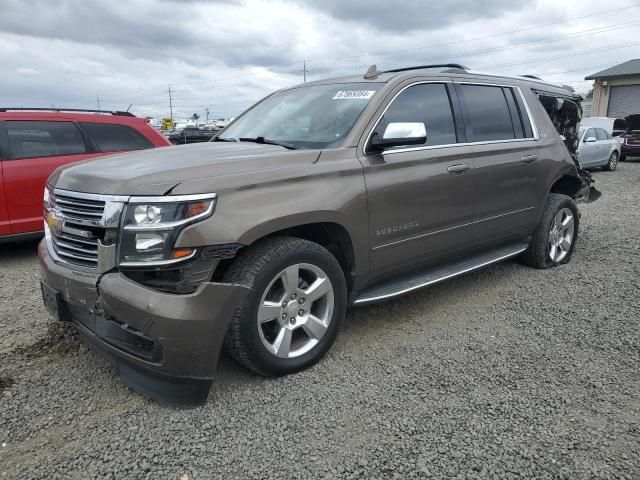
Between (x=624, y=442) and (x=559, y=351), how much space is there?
99cm

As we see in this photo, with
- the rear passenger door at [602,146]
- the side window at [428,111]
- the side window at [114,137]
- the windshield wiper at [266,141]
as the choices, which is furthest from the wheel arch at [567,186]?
the rear passenger door at [602,146]

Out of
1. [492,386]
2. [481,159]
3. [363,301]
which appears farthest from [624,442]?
[481,159]

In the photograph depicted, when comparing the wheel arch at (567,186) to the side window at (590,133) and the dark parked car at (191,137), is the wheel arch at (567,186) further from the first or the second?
the side window at (590,133)

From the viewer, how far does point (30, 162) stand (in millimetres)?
5688

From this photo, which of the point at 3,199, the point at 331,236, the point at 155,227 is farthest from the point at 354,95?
the point at 3,199

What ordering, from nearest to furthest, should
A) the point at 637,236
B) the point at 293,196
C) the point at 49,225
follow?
the point at 293,196 → the point at 49,225 → the point at 637,236

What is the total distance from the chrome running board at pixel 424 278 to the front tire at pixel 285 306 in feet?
1.04

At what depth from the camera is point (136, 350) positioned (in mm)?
2625

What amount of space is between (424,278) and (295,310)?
123 centimetres

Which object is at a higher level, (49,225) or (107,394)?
(49,225)

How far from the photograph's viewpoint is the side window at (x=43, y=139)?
5.70m

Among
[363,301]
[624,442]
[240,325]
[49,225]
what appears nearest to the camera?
[624,442]

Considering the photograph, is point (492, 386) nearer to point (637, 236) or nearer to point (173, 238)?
point (173, 238)

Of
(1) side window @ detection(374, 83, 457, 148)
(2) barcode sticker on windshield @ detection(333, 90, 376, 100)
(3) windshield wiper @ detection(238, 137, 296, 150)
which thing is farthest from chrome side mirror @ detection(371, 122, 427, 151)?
(3) windshield wiper @ detection(238, 137, 296, 150)
